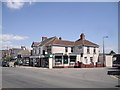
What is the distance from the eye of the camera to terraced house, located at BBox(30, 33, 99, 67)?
138 ft

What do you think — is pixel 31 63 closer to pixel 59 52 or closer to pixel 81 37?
pixel 59 52

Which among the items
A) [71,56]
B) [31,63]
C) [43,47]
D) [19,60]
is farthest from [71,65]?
[19,60]

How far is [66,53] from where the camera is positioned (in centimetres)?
4172

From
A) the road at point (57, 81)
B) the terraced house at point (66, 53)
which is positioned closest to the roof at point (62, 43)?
the terraced house at point (66, 53)

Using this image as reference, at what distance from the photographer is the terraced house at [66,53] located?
41969 millimetres

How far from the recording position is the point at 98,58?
5025cm

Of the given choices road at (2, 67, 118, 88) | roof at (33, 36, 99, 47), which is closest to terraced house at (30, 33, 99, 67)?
roof at (33, 36, 99, 47)

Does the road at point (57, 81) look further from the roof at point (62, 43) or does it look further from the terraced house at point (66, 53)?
the roof at point (62, 43)

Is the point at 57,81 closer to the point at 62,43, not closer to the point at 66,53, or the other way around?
the point at 66,53

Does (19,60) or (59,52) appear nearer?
(59,52)

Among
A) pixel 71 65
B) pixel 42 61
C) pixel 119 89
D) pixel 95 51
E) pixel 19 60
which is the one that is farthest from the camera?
pixel 19 60

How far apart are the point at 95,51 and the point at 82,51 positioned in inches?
197

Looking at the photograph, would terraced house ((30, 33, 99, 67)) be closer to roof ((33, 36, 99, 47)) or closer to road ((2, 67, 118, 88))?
roof ((33, 36, 99, 47))

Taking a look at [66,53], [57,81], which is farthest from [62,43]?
[57,81]
